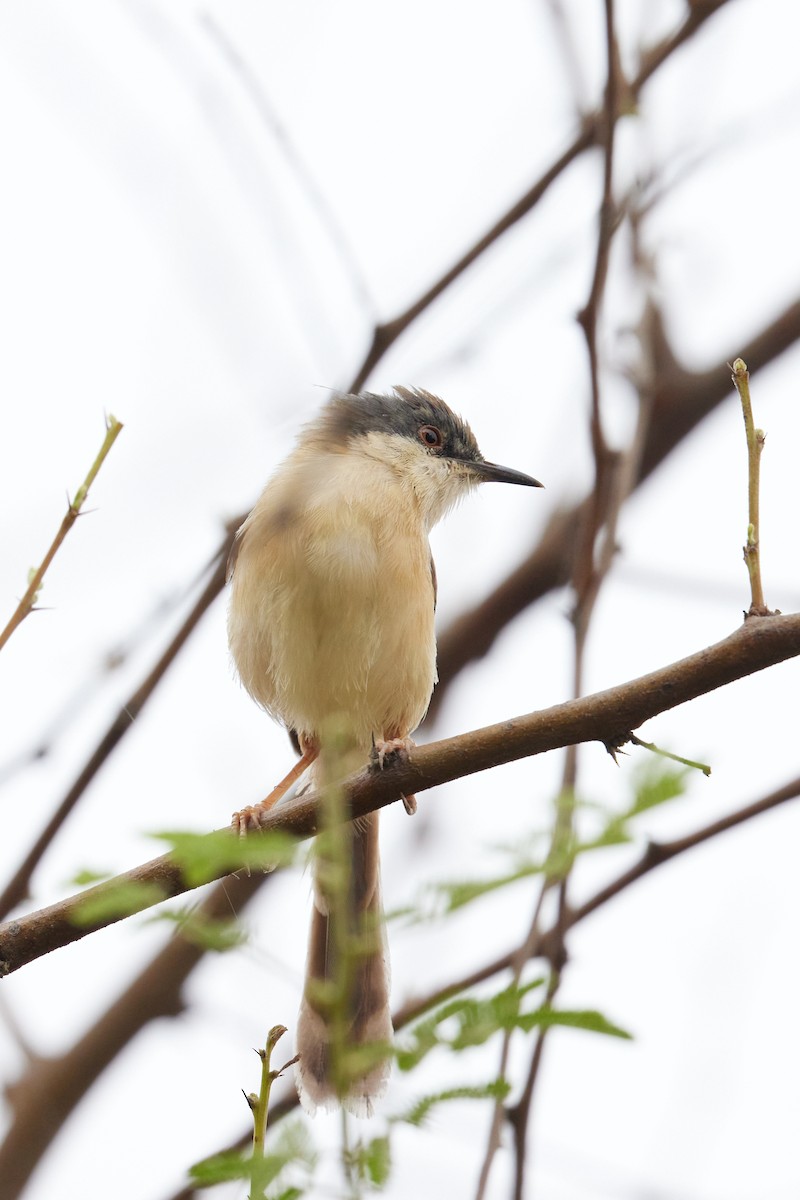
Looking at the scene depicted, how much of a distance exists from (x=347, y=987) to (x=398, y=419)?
4402 mm

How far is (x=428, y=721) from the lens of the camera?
6.23 meters

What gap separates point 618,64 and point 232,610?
2.36 m

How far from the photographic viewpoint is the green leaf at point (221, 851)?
85.7 inches

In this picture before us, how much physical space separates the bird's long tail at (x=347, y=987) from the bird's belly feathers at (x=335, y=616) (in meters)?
0.67

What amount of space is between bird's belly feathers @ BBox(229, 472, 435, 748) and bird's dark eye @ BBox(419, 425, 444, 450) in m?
0.98

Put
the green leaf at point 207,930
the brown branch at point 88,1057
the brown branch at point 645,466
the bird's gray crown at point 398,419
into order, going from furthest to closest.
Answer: the brown branch at point 645,466, the bird's gray crown at point 398,419, the brown branch at point 88,1057, the green leaf at point 207,930

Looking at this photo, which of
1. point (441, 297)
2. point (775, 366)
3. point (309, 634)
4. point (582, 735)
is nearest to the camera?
point (582, 735)

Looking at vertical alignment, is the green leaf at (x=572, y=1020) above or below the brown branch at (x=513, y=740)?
below

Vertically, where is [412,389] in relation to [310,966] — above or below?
above

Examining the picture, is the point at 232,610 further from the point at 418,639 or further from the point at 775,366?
the point at 775,366

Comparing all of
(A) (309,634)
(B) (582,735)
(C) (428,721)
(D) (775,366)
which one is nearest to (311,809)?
(B) (582,735)

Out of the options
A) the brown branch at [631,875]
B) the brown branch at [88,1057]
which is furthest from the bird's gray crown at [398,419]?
the brown branch at [631,875]

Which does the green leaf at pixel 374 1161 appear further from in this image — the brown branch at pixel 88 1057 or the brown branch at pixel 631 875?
the brown branch at pixel 88 1057

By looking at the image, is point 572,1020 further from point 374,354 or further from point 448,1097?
point 374,354
